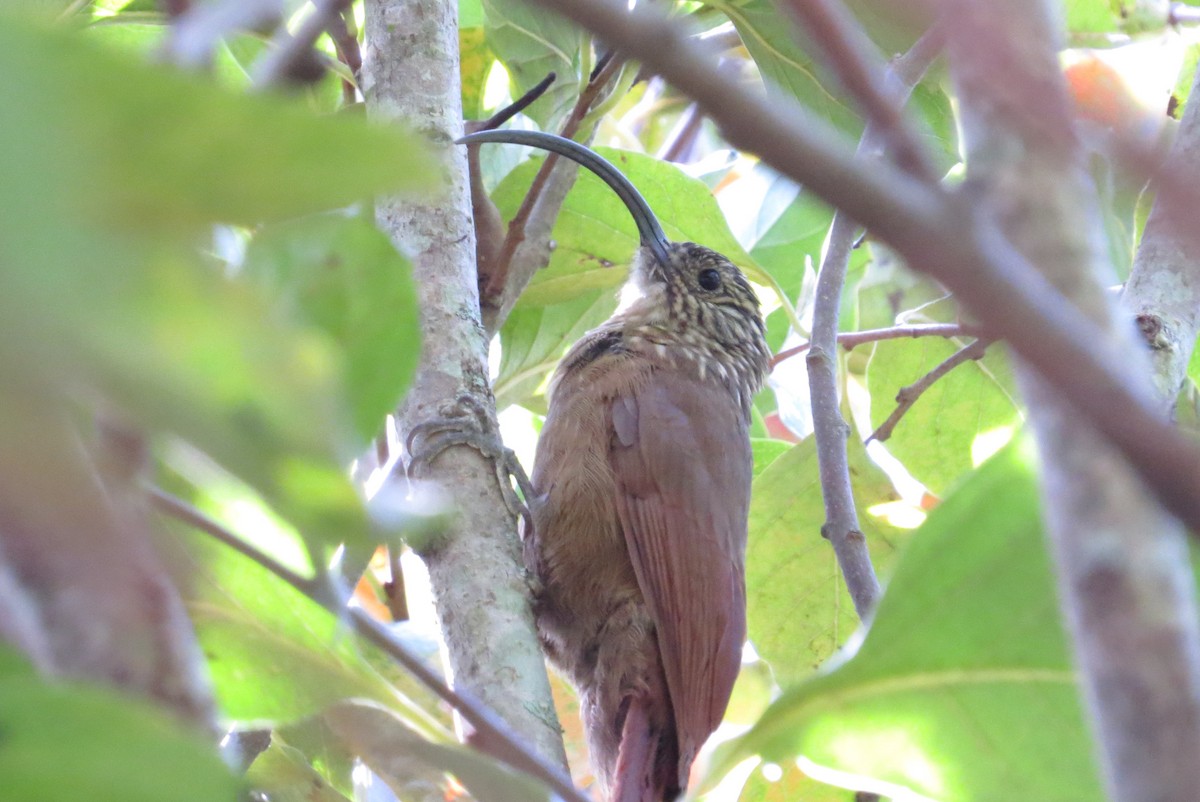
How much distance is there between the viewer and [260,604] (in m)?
1.29

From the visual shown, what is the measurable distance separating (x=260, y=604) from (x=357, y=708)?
14cm

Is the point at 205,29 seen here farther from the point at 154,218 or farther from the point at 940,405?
the point at 940,405

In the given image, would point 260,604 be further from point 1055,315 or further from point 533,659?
point 1055,315

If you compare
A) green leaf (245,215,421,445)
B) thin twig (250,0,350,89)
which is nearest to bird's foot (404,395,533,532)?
thin twig (250,0,350,89)

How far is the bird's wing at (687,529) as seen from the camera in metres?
2.98

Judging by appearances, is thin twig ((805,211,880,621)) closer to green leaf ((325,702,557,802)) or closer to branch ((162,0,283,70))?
green leaf ((325,702,557,802))

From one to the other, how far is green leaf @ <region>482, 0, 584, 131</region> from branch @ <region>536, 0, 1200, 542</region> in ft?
7.16

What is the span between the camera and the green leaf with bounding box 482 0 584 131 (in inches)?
114

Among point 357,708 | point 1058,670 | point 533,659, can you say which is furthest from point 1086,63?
point 357,708

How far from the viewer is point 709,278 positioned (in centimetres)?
432

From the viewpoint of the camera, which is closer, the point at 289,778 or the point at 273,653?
the point at 273,653

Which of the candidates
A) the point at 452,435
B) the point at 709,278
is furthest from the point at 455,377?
the point at 709,278

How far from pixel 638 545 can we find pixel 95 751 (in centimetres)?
254

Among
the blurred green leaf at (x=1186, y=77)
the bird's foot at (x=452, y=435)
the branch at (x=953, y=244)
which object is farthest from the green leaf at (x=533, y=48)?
the branch at (x=953, y=244)
